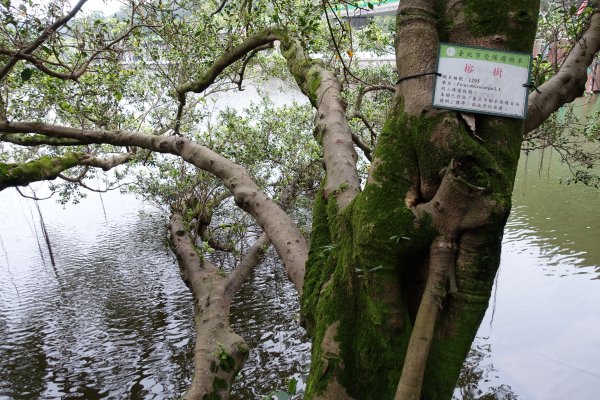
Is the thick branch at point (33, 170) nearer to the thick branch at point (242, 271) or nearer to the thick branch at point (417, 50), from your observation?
the thick branch at point (242, 271)

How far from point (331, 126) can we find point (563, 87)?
124 centimetres

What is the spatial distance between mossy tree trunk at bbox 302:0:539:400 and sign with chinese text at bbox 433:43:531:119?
9 centimetres

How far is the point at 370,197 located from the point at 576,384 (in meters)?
5.95

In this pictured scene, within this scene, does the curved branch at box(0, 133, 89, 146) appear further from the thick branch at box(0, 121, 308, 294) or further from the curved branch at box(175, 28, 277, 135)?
the curved branch at box(175, 28, 277, 135)

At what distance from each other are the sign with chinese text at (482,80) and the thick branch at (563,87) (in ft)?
2.58

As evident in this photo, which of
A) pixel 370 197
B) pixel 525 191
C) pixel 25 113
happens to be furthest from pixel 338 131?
pixel 525 191

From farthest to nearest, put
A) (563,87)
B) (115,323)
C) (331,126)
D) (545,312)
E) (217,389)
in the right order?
(115,323) → (545,312) → (217,389) → (331,126) → (563,87)

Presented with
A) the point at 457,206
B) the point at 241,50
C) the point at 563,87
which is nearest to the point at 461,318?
the point at 457,206

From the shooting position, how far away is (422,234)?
1681 millimetres

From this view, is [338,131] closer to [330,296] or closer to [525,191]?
[330,296]

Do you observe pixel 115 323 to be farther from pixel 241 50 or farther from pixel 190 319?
pixel 241 50

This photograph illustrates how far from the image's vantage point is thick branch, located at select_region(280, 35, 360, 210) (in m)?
2.47

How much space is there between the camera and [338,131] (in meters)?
2.77

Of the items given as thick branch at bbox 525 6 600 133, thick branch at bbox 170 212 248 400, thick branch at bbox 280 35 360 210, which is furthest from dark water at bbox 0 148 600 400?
thick branch at bbox 525 6 600 133
